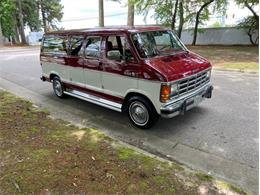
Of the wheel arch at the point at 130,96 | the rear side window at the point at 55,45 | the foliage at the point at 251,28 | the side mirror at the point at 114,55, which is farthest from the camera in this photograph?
the foliage at the point at 251,28

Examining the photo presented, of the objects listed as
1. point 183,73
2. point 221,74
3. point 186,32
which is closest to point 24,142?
point 183,73

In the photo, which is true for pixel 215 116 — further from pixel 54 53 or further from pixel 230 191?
pixel 54 53

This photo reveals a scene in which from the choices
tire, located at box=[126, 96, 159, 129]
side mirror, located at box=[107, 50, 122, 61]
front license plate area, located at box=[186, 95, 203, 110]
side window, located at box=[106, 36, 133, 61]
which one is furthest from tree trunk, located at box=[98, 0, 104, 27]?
front license plate area, located at box=[186, 95, 203, 110]

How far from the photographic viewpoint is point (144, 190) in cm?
305

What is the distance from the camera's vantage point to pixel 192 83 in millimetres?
4906

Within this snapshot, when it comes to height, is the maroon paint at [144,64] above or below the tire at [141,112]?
above

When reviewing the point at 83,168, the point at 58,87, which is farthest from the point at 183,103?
the point at 58,87

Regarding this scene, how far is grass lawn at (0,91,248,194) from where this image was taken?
10.2ft

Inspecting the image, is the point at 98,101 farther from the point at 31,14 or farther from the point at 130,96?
the point at 31,14

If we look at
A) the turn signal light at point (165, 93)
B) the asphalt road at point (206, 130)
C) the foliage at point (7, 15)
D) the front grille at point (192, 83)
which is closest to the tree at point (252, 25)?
the asphalt road at point (206, 130)

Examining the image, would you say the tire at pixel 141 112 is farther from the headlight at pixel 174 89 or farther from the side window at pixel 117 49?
the side window at pixel 117 49

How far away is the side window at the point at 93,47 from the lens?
17.8ft

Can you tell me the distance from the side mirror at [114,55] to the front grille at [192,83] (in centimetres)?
132

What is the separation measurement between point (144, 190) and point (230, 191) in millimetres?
1044
